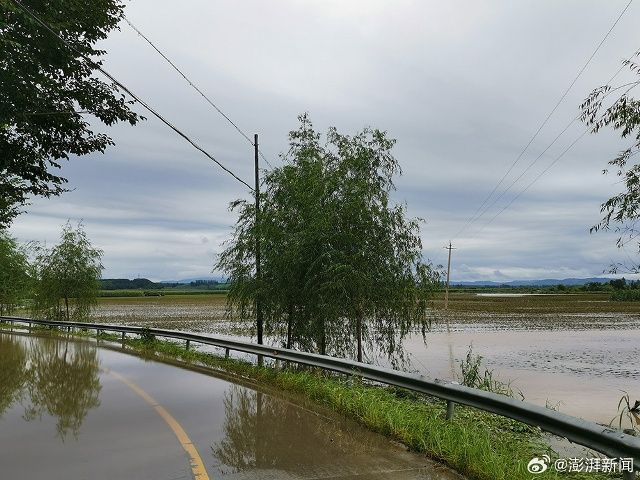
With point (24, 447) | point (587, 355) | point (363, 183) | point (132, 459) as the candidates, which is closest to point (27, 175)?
point (363, 183)

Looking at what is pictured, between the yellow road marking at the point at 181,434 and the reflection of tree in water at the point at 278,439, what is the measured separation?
0.28 m

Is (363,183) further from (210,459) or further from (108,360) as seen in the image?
(210,459)

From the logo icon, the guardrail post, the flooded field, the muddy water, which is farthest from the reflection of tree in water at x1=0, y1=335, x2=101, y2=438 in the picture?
the muddy water

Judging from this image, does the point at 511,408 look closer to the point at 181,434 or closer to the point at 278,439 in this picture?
the point at 278,439

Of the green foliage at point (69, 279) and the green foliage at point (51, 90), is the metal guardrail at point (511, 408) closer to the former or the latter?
the green foliage at point (51, 90)

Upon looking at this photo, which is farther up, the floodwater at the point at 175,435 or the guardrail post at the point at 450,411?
the guardrail post at the point at 450,411

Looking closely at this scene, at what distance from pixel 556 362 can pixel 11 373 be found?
765 inches

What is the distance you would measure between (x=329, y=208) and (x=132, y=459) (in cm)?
1055

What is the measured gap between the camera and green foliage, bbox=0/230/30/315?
130 ft

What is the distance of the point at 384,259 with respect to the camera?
16234mm

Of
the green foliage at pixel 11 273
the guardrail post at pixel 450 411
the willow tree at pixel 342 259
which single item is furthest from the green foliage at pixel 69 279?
the guardrail post at pixel 450 411

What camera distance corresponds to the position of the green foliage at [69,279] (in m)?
32.6

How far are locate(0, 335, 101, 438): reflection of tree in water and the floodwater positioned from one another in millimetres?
32

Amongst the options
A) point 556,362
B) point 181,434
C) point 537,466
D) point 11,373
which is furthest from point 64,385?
point 556,362
